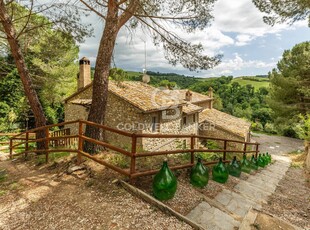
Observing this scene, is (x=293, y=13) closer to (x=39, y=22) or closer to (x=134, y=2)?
(x=134, y=2)

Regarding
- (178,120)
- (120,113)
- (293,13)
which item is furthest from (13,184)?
(293,13)

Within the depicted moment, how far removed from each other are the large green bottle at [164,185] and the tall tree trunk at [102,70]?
2.76 m

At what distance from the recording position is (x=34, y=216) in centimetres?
304

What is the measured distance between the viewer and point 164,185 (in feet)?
10.2

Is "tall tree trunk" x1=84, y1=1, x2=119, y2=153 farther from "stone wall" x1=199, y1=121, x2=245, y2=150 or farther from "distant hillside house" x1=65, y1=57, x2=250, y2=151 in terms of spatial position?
"stone wall" x1=199, y1=121, x2=245, y2=150

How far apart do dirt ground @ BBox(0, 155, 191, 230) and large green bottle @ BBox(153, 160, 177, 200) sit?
0.27 m

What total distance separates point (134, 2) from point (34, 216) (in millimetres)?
5187

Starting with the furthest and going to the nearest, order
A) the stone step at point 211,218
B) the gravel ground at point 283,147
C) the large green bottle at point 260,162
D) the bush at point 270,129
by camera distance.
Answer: the bush at point 270,129 → the gravel ground at point 283,147 → the large green bottle at point 260,162 → the stone step at point 211,218

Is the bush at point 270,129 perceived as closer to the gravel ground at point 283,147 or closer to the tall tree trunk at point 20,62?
the gravel ground at point 283,147

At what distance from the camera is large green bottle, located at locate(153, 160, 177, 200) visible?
312 cm

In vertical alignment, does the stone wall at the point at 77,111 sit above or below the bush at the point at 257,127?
above

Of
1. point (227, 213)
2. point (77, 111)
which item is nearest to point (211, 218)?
point (227, 213)

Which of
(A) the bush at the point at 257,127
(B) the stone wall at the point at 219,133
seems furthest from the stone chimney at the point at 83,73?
(A) the bush at the point at 257,127

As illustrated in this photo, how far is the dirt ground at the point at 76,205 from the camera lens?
8.96 ft
